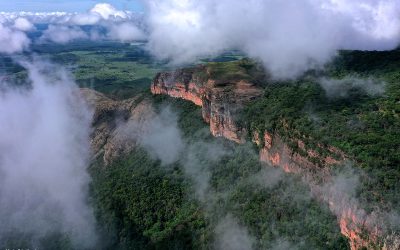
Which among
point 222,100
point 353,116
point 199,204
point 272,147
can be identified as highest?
point 353,116

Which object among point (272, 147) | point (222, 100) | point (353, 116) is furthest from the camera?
point (222, 100)

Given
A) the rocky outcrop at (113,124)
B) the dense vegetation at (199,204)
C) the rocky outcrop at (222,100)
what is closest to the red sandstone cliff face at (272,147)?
the rocky outcrop at (222,100)

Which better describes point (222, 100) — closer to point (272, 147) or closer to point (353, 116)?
point (272, 147)

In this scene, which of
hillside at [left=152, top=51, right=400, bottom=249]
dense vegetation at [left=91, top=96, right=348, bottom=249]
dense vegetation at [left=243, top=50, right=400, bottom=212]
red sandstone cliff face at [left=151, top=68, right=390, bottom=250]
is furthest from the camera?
dense vegetation at [left=91, top=96, right=348, bottom=249]

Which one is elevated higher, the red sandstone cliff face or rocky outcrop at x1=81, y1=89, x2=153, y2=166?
the red sandstone cliff face

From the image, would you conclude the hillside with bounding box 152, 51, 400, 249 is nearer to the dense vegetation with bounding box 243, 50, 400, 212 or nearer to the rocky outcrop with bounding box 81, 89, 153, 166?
the dense vegetation with bounding box 243, 50, 400, 212

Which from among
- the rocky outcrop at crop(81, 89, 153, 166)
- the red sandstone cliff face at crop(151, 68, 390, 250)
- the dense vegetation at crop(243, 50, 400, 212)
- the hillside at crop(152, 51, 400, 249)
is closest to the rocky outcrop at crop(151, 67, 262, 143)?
the red sandstone cliff face at crop(151, 68, 390, 250)

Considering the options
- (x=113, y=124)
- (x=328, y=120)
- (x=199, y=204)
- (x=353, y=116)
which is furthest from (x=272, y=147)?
(x=113, y=124)
